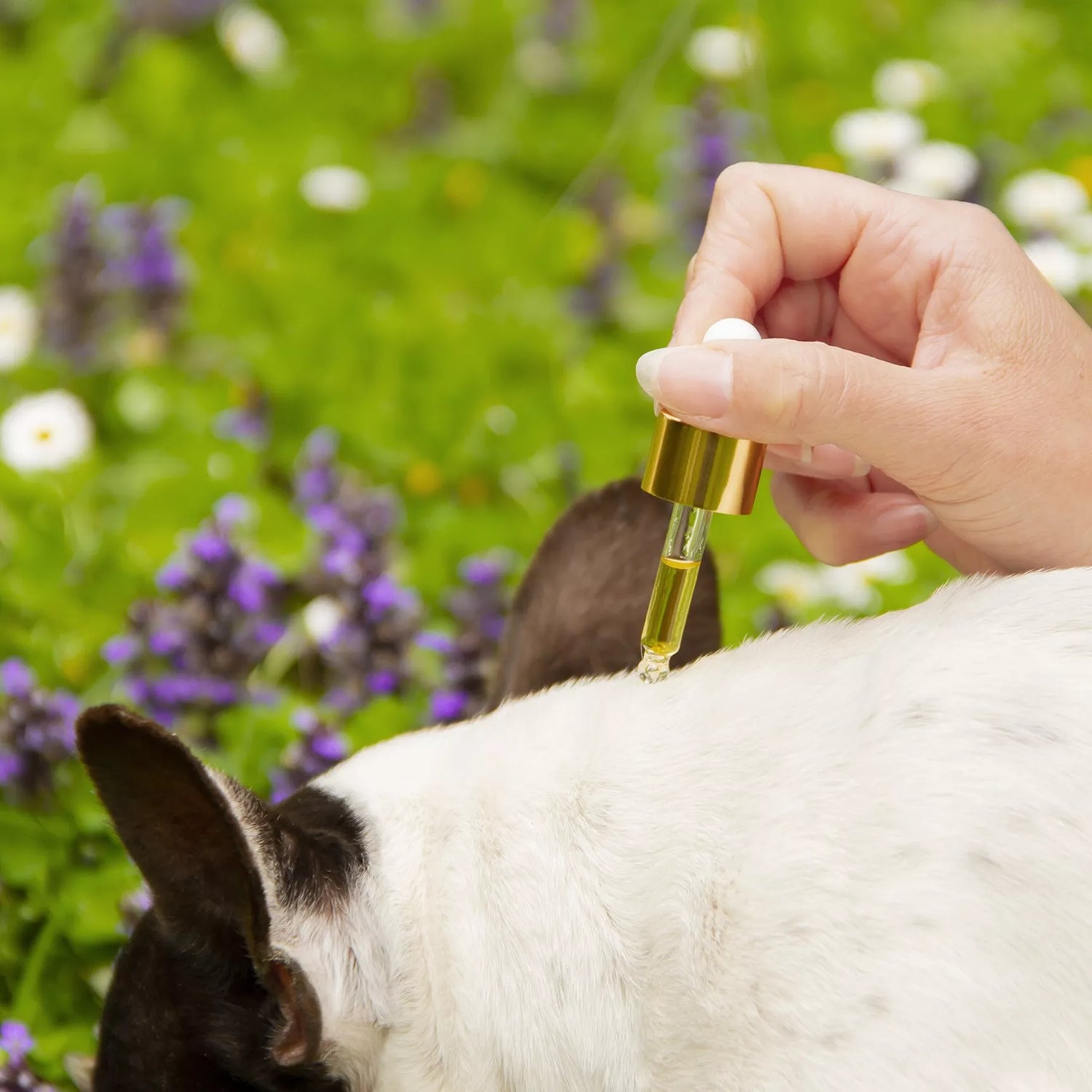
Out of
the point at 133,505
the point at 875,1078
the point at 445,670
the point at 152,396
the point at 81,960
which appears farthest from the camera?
the point at 152,396

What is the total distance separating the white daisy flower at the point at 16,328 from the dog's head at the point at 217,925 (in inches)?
58.7

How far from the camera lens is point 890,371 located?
1279 millimetres

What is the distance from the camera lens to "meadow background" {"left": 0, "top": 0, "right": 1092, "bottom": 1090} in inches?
77.8

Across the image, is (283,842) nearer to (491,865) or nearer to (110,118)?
(491,865)

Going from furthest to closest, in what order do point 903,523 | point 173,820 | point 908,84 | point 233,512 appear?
point 908,84 < point 233,512 < point 903,523 < point 173,820

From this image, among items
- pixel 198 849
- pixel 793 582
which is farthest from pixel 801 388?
pixel 793 582

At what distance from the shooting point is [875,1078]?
42.1 inches

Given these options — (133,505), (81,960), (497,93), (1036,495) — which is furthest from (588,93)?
(81,960)

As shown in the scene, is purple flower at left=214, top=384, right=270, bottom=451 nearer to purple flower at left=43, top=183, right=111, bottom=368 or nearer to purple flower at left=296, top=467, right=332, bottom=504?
purple flower at left=296, top=467, right=332, bottom=504

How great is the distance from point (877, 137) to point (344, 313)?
1295 millimetres

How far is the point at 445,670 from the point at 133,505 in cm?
67

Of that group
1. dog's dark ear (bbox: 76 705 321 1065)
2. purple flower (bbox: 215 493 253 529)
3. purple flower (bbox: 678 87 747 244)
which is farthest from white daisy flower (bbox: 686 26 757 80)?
dog's dark ear (bbox: 76 705 321 1065)

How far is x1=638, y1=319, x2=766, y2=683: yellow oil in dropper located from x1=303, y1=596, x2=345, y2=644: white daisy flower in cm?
82

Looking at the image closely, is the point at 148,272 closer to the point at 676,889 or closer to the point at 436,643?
the point at 436,643
